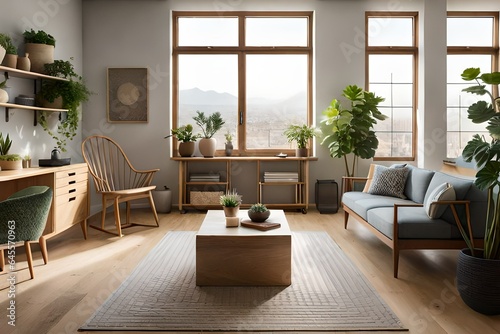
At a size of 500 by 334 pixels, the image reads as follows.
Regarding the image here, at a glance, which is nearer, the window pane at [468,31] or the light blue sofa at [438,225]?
the light blue sofa at [438,225]

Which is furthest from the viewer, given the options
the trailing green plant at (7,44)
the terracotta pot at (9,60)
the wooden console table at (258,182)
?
the wooden console table at (258,182)

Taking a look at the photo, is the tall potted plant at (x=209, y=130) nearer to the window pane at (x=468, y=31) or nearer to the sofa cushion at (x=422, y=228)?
the sofa cushion at (x=422, y=228)

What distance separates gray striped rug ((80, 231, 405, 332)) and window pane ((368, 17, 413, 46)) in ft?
13.7

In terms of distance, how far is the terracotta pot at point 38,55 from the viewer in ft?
15.1

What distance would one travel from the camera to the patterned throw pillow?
14.7 feet

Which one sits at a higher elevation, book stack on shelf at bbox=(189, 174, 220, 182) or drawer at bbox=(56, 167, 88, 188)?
drawer at bbox=(56, 167, 88, 188)

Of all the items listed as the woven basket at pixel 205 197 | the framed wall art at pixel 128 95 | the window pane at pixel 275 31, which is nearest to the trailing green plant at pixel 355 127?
the window pane at pixel 275 31

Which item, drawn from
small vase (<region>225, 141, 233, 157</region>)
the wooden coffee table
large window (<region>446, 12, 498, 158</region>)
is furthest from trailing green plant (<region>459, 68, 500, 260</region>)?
large window (<region>446, 12, 498, 158</region>)

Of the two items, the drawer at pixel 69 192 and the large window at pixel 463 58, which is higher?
the large window at pixel 463 58

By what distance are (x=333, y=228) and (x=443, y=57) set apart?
322 centimetres

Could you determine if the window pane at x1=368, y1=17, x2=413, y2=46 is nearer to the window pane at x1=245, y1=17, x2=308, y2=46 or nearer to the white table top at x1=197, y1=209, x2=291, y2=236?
the window pane at x1=245, y1=17, x2=308, y2=46

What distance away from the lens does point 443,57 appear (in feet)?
20.1

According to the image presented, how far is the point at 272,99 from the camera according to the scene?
646 cm

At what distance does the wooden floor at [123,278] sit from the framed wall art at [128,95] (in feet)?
6.49
